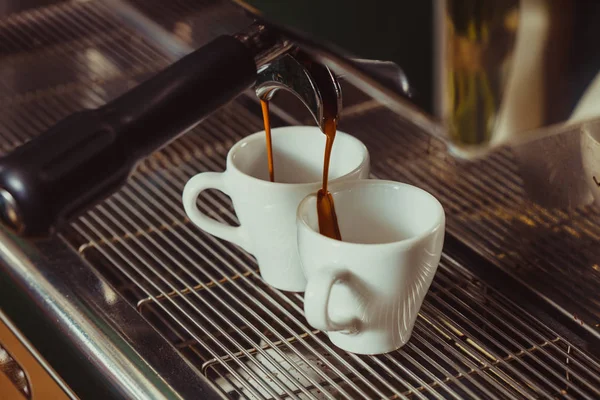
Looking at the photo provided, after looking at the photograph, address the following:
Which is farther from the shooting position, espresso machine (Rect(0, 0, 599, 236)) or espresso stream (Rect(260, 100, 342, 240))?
espresso stream (Rect(260, 100, 342, 240))

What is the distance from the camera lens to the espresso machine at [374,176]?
10.9 inches

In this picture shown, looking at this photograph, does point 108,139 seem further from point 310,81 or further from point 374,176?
point 374,176

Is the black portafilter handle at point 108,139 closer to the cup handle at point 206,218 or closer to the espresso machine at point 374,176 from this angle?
the espresso machine at point 374,176

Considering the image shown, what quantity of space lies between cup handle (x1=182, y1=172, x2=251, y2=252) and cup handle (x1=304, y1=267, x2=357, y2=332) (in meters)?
0.11

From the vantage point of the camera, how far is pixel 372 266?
46 cm

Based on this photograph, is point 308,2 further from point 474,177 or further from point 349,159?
point 474,177

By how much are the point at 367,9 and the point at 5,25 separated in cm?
70

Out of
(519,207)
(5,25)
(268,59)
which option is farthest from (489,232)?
(5,25)

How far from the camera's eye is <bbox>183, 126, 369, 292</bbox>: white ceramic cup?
20.6 inches

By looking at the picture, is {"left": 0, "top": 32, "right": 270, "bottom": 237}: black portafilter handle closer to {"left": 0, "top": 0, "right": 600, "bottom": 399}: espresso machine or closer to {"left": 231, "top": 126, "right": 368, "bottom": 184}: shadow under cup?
{"left": 0, "top": 0, "right": 600, "bottom": 399}: espresso machine

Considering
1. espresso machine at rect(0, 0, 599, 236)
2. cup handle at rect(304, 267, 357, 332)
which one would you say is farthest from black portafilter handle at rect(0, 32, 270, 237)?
cup handle at rect(304, 267, 357, 332)

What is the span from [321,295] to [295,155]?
15 centimetres

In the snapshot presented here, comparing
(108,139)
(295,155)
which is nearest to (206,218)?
(295,155)

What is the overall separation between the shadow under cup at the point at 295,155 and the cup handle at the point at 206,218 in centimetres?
2
